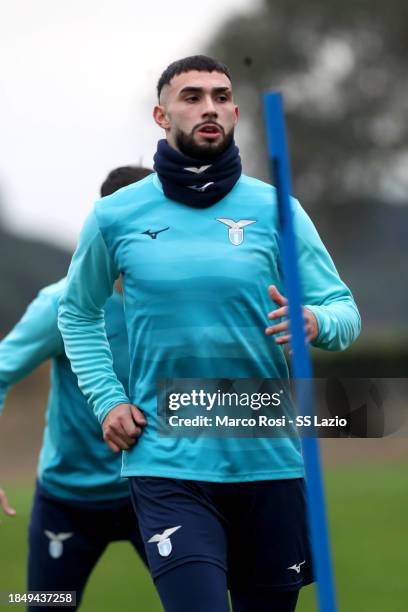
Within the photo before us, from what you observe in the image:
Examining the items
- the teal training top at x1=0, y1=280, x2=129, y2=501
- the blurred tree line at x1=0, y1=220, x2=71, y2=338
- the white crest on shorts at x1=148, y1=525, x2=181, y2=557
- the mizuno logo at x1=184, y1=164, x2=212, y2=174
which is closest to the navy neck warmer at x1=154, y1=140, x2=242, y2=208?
the mizuno logo at x1=184, y1=164, x2=212, y2=174

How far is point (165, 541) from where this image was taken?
3787 millimetres

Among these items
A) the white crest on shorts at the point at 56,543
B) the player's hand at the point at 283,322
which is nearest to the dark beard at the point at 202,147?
the player's hand at the point at 283,322

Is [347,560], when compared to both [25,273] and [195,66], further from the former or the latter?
[25,273]

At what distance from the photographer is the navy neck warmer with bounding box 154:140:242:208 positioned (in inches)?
157

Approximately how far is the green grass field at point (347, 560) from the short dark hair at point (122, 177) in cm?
281

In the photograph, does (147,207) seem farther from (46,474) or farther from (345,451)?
(345,451)

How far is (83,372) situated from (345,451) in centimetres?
1434

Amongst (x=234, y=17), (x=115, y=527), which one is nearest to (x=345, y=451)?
(x=115, y=527)

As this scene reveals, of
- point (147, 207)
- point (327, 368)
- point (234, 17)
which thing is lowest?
point (147, 207)

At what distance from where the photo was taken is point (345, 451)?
59.7ft

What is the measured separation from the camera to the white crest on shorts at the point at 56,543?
5121 millimetres

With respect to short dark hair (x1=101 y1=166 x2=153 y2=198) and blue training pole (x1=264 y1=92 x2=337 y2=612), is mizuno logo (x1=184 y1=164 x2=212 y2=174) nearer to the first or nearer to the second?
blue training pole (x1=264 y1=92 x2=337 y2=612)

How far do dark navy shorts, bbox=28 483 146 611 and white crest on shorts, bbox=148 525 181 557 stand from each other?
1.31 metres

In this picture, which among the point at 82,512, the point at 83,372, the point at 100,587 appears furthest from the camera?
the point at 100,587
